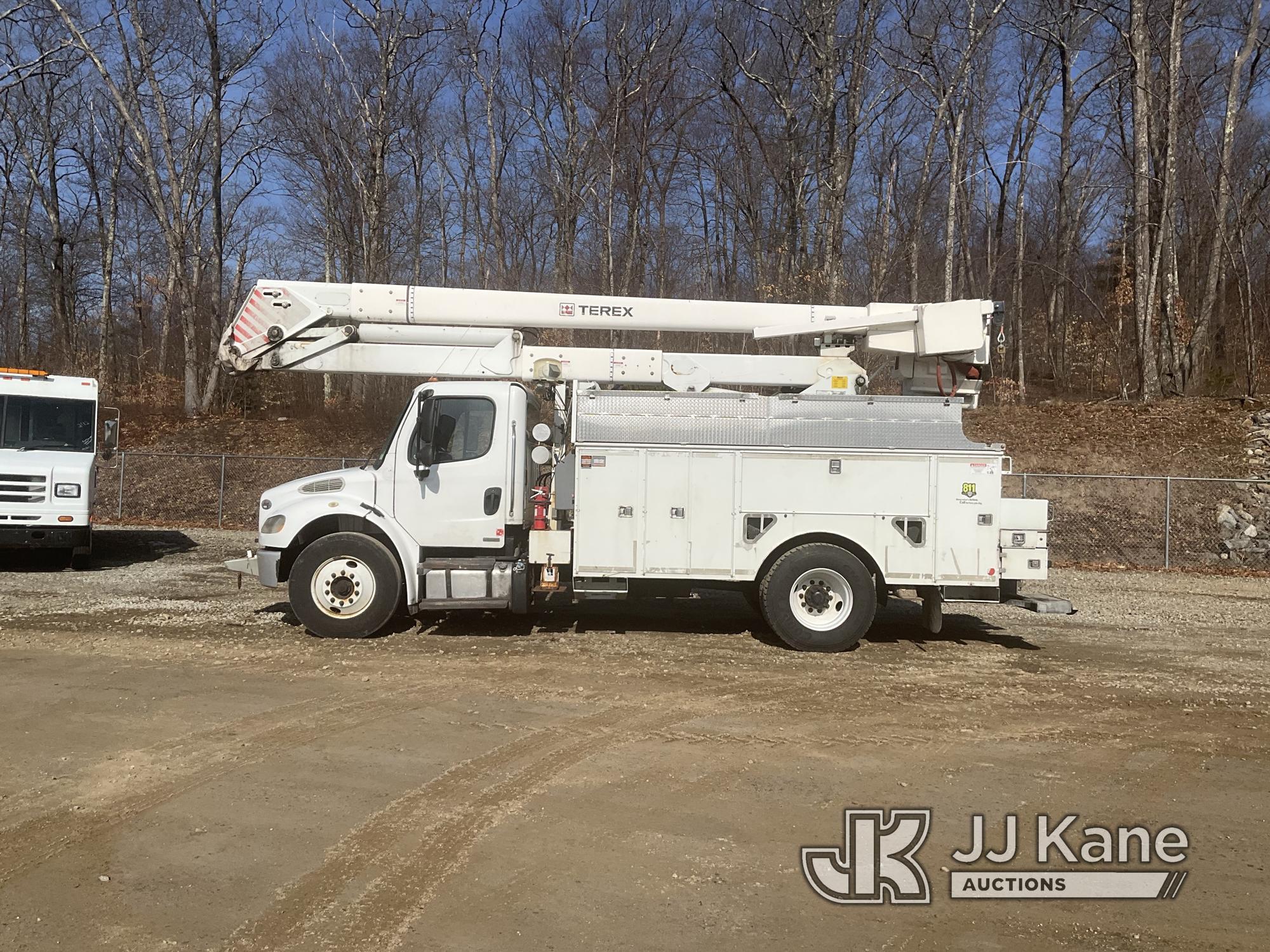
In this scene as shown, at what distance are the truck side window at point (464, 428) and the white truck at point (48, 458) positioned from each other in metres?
7.50

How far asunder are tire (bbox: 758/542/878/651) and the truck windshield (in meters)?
11.4

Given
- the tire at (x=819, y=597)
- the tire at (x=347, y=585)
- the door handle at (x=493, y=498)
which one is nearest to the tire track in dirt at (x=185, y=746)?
the tire at (x=347, y=585)

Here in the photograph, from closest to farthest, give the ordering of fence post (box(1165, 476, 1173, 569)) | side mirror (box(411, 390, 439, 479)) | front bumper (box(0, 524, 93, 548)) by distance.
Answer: side mirror (box(411, 390, 439, 479)) < front bumper (box(0, 524, 93, 548)) < fence post (box(1165, 476, 1173, 569))

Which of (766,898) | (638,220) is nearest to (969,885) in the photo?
(766,898)

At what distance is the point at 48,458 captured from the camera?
1514cm

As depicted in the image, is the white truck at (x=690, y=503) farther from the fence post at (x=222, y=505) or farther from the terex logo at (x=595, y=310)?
the fence post at (x=222, y=505)

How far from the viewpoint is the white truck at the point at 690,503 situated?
10.0m

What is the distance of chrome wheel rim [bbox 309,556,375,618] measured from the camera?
10352 mm

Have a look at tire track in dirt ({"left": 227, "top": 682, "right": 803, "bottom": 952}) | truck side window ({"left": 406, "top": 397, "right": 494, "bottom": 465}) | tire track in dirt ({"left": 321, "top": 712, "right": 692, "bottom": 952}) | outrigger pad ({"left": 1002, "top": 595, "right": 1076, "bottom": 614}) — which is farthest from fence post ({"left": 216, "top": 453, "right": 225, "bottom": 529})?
tire track in dirt ({"left": 321, "top": 712, "right": 692, "bottom": 952})

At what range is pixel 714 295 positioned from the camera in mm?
33094

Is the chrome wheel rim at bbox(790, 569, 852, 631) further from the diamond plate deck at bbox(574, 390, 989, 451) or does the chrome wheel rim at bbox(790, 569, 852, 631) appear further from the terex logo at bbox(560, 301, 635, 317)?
the terex logo at bbox(560, 301, 635, 317)

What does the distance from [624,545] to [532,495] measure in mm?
1259

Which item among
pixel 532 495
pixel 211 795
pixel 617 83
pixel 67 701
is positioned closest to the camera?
pixel 211 795

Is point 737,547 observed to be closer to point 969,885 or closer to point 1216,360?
point 969,885
